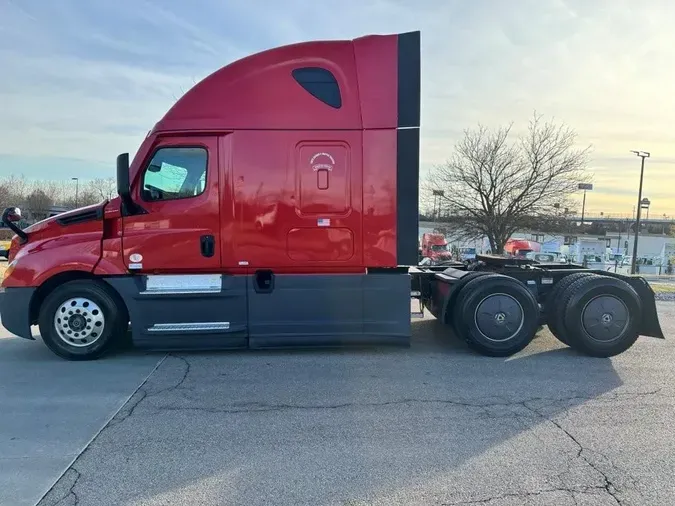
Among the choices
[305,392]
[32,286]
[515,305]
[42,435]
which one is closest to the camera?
[42,435]

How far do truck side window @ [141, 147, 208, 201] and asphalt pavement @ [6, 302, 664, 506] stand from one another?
2089 mm

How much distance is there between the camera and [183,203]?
243 inches

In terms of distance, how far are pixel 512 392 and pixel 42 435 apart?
14.4 ft

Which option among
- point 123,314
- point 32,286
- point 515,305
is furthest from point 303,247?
point 32,286

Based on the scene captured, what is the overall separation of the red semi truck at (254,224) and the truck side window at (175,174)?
1cm

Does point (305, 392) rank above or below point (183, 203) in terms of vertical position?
below

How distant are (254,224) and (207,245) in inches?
25.2

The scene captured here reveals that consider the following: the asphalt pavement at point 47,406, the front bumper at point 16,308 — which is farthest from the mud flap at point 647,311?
the front bumper at point 16,308

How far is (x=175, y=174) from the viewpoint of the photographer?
620cm

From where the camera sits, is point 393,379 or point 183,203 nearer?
point 393,379

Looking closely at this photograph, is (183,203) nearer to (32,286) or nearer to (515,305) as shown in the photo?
(32,286)

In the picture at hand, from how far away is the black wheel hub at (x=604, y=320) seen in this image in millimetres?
6562

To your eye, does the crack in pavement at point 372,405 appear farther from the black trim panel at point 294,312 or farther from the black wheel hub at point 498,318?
the black wheel hub at point 498,318

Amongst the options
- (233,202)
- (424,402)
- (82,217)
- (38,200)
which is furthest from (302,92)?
(38,200)
